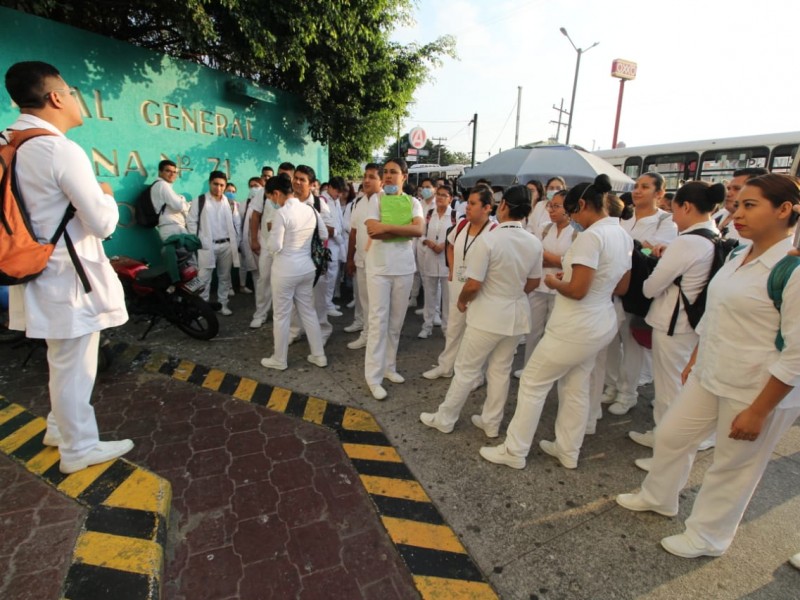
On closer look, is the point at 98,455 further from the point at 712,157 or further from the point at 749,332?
the point at 712,157

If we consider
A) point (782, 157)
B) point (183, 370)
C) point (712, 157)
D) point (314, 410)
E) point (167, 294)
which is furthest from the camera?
point (712, 157)

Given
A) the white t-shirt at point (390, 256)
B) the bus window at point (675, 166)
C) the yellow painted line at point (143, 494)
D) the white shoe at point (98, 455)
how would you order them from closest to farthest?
1. the yellow painted line at point (143, 494)
2. the white shoe at point (98, 455)
3. the white t-shirt at point (390, 256)
4. the bus window at point (675, 166)

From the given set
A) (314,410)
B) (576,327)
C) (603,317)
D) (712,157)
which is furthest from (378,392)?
(712,157)

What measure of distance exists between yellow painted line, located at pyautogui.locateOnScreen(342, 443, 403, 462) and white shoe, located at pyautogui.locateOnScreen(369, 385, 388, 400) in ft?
2.21

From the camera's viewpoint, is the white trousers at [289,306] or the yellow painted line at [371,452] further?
the white trousers at [289,306]

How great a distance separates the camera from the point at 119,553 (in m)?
2.08

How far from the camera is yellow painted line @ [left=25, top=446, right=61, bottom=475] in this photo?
2.65m

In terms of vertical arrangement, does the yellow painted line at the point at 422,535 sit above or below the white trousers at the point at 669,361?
below

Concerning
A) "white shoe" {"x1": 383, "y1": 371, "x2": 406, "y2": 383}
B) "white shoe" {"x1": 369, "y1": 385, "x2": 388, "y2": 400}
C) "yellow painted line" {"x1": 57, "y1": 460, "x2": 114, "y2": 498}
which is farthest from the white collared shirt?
"yellow painted line" {"x1": 57, "y1": 460, "x2": 114, "y2": 498}

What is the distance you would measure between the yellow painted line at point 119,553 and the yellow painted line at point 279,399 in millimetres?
1422

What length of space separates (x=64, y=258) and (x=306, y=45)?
5.57m

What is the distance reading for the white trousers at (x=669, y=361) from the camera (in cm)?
284

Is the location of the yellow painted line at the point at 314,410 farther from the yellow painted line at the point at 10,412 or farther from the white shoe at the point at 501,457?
the yellow painted line at the point at 10,412

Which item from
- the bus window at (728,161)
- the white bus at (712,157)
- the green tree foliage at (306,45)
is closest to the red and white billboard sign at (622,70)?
→ the white bus at (712,157)
